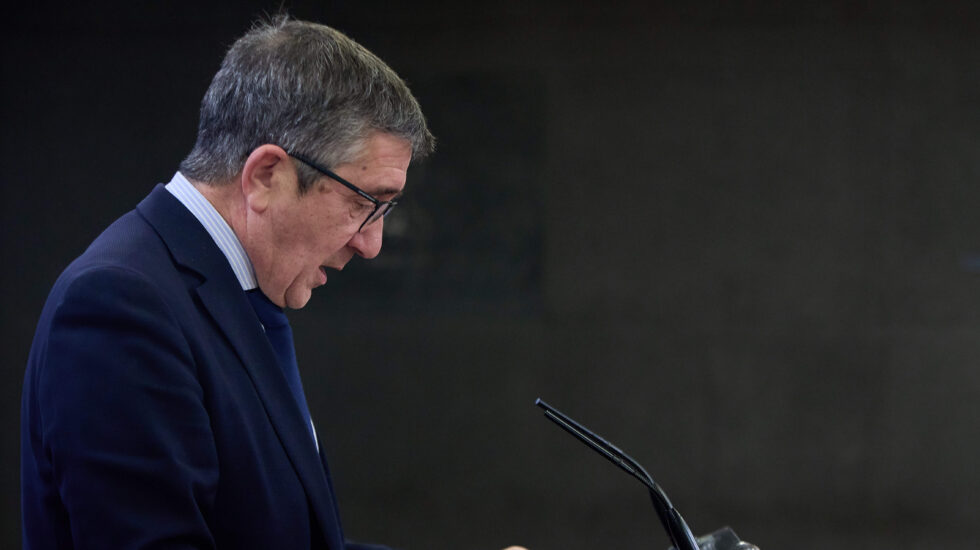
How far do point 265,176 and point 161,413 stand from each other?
35 centimetres

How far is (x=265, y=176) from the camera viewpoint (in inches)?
44.1

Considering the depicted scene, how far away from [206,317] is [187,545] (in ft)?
0.93

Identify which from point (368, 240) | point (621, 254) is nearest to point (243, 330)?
point (368, 240)

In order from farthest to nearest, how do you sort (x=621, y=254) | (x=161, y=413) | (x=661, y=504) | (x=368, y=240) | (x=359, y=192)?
(x=621, y=254) < (x=368, y=240) < (x=359, y=192) < (x=661, y=504) < (x=161, y=413)

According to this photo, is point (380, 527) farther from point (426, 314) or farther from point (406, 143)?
point (406, 143)

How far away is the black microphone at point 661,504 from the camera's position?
1.01m

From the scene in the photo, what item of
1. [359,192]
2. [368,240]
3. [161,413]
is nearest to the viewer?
[161,413]

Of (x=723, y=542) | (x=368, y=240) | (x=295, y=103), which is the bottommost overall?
(x=723, y=542)

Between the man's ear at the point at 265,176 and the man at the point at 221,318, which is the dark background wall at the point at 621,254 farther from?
the man's ear at the point at 265,176

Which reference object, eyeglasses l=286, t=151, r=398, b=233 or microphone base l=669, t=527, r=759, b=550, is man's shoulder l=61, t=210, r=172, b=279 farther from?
microphone base l=669, t=527, r=759, b=550

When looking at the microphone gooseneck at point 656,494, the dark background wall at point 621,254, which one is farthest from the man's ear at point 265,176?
the dark background wall at point 621,254

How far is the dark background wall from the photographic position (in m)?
3.63

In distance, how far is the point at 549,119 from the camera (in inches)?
147

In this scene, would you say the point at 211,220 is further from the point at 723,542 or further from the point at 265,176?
the point at 723,542
